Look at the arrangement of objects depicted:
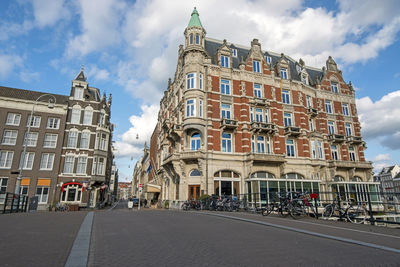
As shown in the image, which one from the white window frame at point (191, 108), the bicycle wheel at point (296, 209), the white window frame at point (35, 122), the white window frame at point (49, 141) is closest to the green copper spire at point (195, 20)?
the white window frame at point (191, 108)

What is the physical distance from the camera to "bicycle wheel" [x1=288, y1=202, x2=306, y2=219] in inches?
468

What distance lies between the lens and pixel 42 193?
96.1 ft

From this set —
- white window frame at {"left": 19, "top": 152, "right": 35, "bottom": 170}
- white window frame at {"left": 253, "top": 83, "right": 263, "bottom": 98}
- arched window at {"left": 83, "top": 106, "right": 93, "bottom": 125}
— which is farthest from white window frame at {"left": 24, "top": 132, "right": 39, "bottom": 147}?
white window frame at {"left": 253, "top": 83, "right": 263, "bottom": 98}

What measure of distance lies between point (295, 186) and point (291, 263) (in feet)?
75.0

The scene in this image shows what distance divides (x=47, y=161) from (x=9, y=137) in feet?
18.1

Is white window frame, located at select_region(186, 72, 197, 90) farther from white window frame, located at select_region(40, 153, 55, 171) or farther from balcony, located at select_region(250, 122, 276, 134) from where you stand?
white window frame, located at select_region(40, 153, 55, 171)

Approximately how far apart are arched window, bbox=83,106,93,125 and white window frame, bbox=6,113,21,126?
771 centimetres

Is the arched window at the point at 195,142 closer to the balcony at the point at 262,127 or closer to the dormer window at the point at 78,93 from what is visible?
the balcony at the point at 262,127

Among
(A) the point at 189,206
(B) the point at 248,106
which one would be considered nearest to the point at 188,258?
(A) the point at 189,206

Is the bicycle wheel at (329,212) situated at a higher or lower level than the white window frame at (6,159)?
lower

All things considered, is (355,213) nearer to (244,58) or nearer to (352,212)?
(352,212)

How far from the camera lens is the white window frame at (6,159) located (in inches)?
1150

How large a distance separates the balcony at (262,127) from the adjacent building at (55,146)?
2093cm

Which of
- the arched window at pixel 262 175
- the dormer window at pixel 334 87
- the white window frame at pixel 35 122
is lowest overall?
the arched window at pixel 262 175
